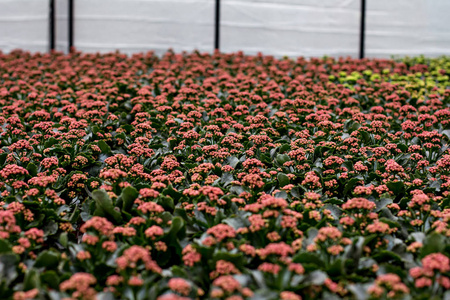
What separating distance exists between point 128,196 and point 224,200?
74 cm

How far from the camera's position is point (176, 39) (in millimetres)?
13789

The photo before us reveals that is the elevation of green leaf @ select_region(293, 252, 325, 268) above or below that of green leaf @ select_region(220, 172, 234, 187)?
below

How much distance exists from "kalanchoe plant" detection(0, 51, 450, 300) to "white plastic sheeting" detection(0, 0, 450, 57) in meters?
6.31

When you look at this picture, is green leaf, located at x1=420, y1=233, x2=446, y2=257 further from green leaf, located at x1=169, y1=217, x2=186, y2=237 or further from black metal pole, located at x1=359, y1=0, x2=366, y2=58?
black metal pole, located at x1=359, y1=0, x2=366, y2=58

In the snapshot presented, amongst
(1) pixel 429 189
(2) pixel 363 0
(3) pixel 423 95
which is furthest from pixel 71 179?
(2) pixel 363 0

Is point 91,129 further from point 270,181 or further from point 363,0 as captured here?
point 363,0

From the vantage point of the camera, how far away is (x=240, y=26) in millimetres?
13828

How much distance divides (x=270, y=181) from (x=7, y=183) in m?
2.24

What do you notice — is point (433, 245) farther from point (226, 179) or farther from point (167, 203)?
point (226, 179)

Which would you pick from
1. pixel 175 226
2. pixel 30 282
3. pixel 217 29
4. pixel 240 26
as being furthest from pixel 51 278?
pixel 240 26

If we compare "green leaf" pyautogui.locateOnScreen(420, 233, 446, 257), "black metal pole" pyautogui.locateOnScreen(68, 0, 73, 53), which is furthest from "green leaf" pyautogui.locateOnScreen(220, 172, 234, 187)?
"black metal pole" pyautogui.locateOnScreen(68, 0, 73, 53)

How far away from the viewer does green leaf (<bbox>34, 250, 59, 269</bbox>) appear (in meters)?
2.78

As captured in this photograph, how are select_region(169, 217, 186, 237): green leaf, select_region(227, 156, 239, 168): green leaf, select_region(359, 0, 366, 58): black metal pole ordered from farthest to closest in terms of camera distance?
select_region(359, 0, 366, 58): black metal pole → select_region(227, 156, 239, 168): green leaf → select_region(169, 217, 186, 237): green leaf

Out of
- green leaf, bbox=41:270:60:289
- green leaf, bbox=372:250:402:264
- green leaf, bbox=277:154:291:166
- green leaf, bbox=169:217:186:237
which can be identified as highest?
green leaf, bbox=277:154:291:166
